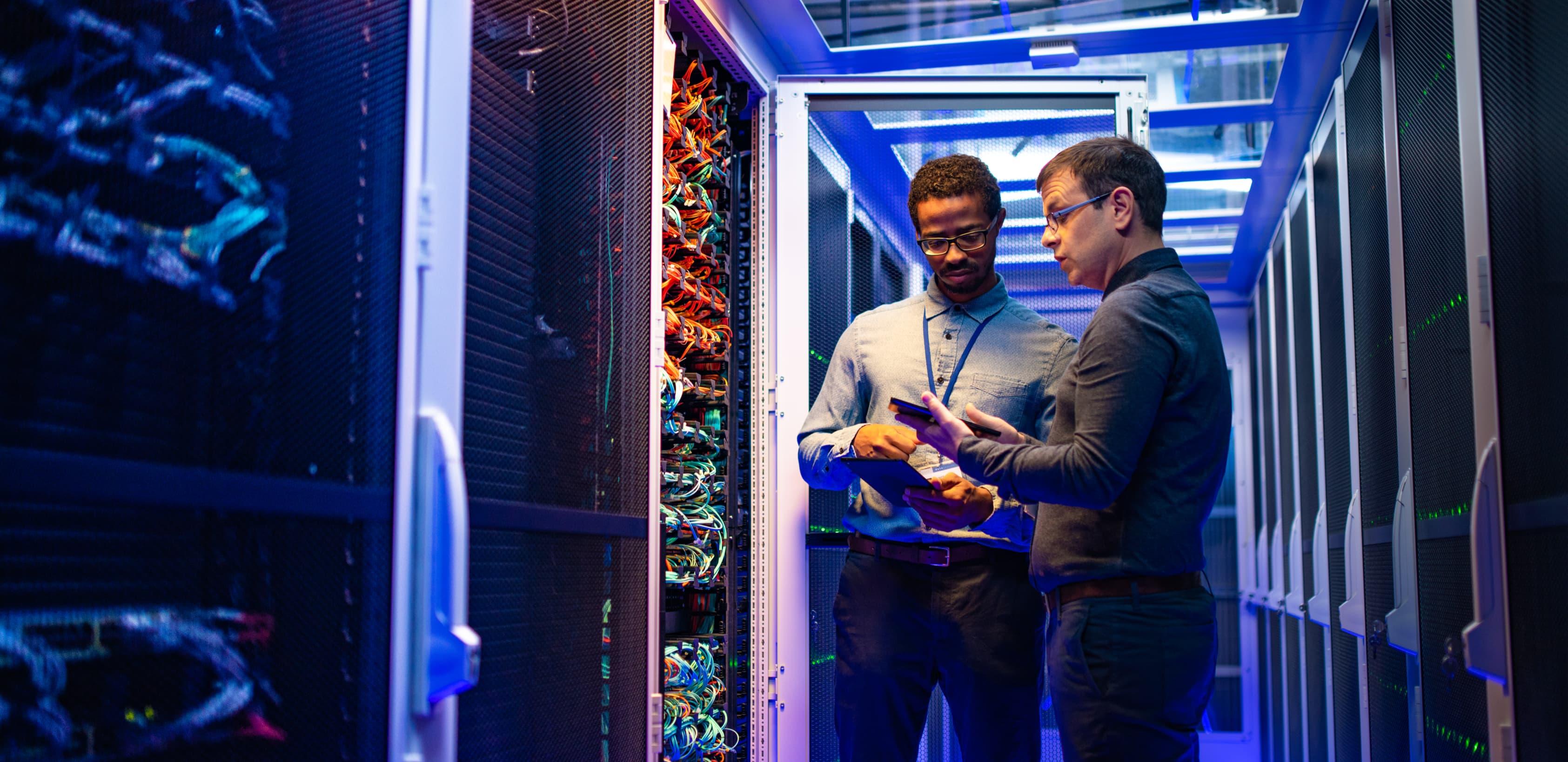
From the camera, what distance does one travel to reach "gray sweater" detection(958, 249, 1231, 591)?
70.5 inches

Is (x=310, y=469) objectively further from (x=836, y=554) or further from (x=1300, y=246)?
(x=1300, y=246)

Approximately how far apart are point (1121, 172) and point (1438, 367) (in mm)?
1041

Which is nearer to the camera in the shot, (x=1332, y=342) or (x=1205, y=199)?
(x=1332, y=342)

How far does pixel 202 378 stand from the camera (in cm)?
121

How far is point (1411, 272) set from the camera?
109 inches

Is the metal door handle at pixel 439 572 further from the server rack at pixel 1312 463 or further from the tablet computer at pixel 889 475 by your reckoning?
the server rack at pixel 1312 463

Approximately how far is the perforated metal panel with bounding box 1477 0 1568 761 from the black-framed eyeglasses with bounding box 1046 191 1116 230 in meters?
0.65

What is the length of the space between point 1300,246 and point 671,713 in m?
3.70

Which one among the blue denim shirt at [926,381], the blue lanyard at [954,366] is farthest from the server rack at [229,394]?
the blue lanyard at [954,366]

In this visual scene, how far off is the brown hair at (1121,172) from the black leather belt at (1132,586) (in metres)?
0.63

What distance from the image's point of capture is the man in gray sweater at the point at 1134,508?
178 cm

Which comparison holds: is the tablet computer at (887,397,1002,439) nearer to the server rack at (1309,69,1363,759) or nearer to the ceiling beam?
the ceiling beam

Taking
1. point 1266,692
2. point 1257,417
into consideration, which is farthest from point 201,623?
point 1257,417

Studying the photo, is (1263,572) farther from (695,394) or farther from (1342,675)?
(695,394)
